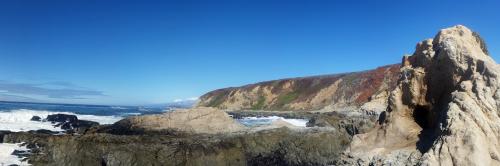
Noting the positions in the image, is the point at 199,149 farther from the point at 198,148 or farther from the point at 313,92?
the point at 313,92

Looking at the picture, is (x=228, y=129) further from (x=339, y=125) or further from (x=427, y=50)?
(x=427, y=50)

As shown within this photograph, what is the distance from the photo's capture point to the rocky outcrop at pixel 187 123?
26.1m

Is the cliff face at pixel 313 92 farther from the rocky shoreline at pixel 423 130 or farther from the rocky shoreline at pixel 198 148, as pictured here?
the rocky shoreline at pixel 423 130

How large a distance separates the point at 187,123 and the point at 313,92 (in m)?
71.0

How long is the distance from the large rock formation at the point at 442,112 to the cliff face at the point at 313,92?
191ft

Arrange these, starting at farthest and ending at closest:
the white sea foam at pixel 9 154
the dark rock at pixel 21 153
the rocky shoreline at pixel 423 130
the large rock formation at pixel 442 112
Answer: the dark rock at pixel 21 153, the white sea foam at pixel 9 154, the rocky shoreline at pixel 423 130, the large rock formation at pixel 442 112

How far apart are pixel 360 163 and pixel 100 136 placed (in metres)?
15.0

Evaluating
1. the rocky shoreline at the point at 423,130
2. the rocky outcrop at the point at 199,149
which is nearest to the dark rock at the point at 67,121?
the rocky outcrop at the point at 199,149

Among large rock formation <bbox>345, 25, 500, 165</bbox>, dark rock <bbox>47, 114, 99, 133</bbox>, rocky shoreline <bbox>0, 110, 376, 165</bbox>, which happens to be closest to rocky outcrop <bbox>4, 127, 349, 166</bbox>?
rocky shoreline <bbox>0, 110, 376, 165</bbox>

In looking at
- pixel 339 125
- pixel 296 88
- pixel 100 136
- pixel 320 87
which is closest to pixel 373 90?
pixel 320 87

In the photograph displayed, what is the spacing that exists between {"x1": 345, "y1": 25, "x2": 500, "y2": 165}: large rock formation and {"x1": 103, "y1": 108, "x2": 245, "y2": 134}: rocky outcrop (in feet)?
46.4

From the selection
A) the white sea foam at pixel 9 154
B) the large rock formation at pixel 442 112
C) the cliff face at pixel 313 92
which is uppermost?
the cliff face at pixel 313 92

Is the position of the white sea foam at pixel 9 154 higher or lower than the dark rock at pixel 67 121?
lower

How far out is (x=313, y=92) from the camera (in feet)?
316
